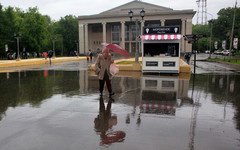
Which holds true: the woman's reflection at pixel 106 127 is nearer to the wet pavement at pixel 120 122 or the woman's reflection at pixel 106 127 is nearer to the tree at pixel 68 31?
the wet pavement at pixel 120 122

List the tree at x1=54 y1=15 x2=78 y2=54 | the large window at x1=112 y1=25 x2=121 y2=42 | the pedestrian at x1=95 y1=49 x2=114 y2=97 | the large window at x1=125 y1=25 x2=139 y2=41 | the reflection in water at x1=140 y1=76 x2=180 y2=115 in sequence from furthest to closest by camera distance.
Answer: the tree at x1=54 y1=15 x2=78 y2=54, the large window at x1=112 y1=25 x2=121 y2=42, the large window at x1=125 y1=25 x2=139 y2=41, the pedestrian at x1=95 y1=49 x2=114 y2=97, the reflection in water at x1=140 y1=76 x2=180 y2=115

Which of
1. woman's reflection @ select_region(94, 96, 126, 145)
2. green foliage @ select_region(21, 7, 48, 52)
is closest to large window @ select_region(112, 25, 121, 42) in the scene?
green foliage @ select_region(21, 7, 48, 52)

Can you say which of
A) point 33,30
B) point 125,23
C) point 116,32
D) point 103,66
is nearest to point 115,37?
point 116,32

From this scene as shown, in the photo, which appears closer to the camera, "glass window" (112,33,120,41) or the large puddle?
the large puddle

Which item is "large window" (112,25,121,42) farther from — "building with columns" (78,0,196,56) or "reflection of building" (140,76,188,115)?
"reflection of building" (140,76,188,115)

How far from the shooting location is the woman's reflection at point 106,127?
4390mm

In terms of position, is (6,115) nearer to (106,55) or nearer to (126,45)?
(106,55)

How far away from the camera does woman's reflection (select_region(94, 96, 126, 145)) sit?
4.39m

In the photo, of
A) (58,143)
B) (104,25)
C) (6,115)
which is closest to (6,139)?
(58,143)

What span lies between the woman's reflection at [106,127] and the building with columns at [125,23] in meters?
64.5

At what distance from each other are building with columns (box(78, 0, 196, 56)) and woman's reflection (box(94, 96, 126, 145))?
6453 centimetres

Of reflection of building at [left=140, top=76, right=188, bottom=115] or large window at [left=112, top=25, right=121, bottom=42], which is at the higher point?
large window at [left=112, top=25, right=121, bottom=42]

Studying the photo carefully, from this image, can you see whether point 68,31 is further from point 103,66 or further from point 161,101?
point 161,101

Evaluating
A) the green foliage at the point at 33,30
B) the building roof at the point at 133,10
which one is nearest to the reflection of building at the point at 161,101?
the green foliage at the point at 33,30
